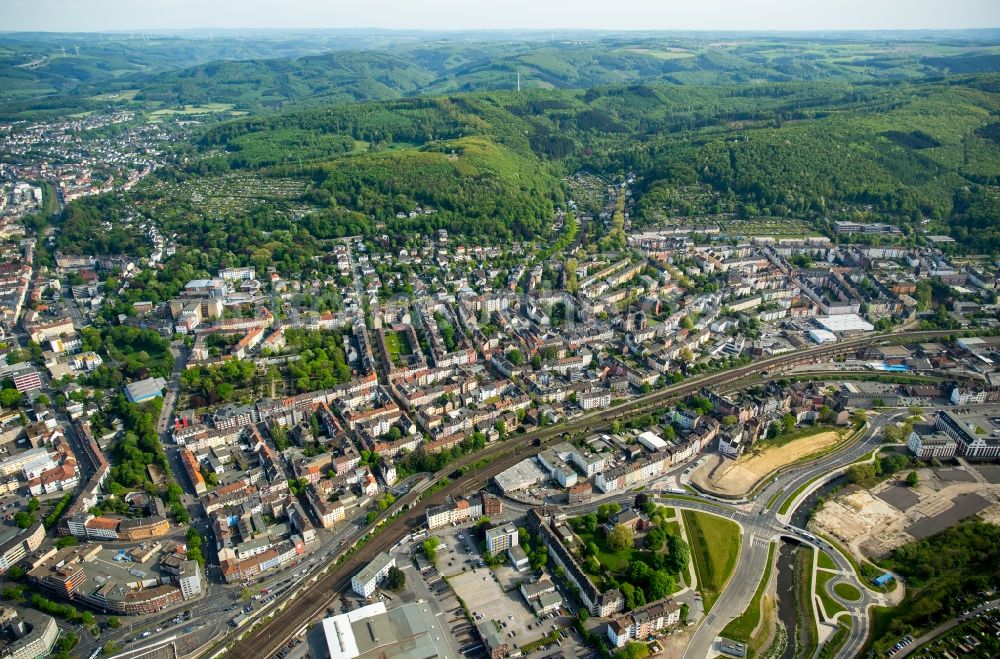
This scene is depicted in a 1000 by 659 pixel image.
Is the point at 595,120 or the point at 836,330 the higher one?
the point at 595,120

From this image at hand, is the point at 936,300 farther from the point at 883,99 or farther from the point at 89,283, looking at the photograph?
the point at 89,283

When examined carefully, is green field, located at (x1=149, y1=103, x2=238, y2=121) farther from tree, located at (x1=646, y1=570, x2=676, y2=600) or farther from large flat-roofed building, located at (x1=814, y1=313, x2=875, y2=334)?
tree, located at (x1=646, y1=570, x2=676, y2=600)

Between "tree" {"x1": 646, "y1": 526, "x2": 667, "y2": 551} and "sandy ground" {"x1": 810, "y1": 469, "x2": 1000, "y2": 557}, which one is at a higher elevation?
"tree" {"x1": 646, "y1": 526, "x2": 667, "y2": 551}

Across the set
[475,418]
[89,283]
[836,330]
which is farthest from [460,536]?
[89,283]

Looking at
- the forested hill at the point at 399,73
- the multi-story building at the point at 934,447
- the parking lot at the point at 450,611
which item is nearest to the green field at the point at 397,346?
the parking lot at the point at 450,611

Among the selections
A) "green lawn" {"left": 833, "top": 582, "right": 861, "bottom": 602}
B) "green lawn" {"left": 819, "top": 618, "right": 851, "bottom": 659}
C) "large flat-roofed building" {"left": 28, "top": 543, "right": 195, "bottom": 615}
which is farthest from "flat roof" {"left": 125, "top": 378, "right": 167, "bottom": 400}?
"green lawn" {"left": 833, "top": 582, "right": 861, "bottom": 602}

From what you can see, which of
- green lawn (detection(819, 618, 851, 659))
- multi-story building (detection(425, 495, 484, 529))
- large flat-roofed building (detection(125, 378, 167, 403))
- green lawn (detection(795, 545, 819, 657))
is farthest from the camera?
large flat-roofed building (detection(125, 378, 167, 403))

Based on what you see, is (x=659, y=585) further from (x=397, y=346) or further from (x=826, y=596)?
(x=397, y=346)
